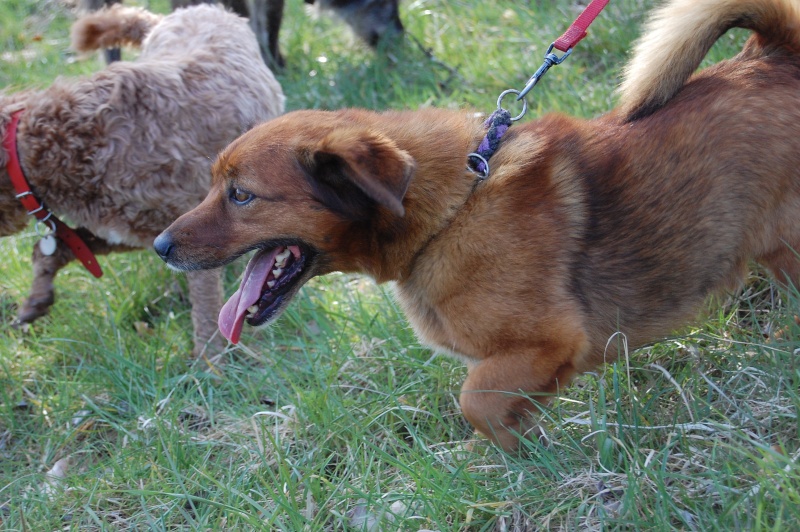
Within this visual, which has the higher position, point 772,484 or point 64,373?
point 772,484

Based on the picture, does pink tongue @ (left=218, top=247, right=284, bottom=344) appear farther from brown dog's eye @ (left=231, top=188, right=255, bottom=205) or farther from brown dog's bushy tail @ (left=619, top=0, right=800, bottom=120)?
brown dog's bushy tail @ (left=619, top=0, right=800, bottom=120)

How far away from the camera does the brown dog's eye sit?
2604mm

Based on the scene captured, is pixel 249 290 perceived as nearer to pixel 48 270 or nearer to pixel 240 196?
pixel 240 196

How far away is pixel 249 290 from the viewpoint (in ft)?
9.03

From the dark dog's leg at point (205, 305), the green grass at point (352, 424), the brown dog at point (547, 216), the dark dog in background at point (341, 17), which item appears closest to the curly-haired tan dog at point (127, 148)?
the dark dog's leg at point (205, 305)

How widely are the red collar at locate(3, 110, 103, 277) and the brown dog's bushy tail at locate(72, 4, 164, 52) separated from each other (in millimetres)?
1264

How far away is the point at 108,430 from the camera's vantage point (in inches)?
139

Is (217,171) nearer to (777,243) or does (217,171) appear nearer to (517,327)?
(517,327)

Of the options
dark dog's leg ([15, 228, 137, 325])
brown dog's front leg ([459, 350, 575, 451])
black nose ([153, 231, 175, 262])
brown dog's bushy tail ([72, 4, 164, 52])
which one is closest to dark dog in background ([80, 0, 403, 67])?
brown dog's bushy tail ([72, 4, 164, 52])

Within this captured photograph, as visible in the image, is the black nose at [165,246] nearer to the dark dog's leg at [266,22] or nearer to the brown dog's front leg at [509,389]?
the brown dog's front leg at [509,389]

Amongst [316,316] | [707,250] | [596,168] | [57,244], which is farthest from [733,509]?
[57,244]

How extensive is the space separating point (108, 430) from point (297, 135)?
179cm

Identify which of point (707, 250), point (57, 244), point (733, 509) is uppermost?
point (707, 250)

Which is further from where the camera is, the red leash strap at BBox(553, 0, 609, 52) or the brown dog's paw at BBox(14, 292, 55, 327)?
the brown dog's paw at BBox(14, 292, 55, 327)
